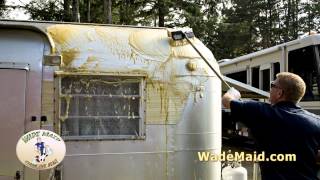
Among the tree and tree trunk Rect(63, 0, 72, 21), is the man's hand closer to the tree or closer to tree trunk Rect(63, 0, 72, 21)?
tree trunk Rect(63, 0, 72, 21)

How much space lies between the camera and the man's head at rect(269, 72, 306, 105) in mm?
3330

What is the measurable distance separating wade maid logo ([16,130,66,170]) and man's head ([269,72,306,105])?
212cm

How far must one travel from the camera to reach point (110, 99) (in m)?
4.91

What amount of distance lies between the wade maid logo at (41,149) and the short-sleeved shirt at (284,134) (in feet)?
6.21

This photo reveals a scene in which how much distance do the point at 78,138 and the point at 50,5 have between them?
666 inches

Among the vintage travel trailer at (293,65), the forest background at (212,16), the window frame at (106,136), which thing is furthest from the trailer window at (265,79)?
the forest background at (212,16)

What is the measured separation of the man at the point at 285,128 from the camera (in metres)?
3.27

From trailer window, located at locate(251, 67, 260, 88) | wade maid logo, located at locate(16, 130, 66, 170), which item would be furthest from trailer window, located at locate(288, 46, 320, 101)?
wade maid logo, located at locate(16, 130, 66, 170)

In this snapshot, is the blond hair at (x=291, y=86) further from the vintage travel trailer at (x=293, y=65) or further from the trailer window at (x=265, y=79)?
the trailer window at (x=265, y=79)

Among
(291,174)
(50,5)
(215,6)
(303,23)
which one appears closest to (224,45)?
(215,6)

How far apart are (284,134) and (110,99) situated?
208cm

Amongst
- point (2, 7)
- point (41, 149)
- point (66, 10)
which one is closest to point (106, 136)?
point (41, 149)

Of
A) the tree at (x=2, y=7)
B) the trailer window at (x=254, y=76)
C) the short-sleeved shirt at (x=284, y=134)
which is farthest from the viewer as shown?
the tree at (x=2, y=7)

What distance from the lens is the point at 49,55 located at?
476cm
